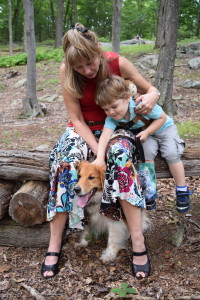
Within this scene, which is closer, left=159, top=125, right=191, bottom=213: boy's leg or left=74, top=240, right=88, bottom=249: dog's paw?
left=159, top=125, right=191, bottom=213: boy's leg

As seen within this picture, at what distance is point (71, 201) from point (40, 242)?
2.70ft

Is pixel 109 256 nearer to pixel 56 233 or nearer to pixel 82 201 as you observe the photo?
pixel 56 233

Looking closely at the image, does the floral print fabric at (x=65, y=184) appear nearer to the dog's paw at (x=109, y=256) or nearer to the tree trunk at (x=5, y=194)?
the dog's paw at (x=109, y=256)

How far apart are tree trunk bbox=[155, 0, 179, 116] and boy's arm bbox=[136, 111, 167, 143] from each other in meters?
4.22

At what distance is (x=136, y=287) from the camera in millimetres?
2480

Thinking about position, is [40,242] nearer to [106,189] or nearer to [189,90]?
[106,189]

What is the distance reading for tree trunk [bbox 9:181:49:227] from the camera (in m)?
2.87

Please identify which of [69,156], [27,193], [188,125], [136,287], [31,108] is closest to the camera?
[136,287]

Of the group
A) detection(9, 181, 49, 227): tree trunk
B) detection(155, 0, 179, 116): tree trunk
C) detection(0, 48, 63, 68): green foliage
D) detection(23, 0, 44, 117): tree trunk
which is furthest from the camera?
detection(0, 48, 63, 68): green foliage

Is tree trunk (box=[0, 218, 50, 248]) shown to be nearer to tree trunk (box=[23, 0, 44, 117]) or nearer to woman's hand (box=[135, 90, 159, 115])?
woman's hand (box=[135, 90, 159, 115])

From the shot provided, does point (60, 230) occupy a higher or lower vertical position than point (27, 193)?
lower

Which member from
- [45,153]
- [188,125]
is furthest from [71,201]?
[188,125]

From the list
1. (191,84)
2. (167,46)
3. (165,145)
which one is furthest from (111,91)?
(191,84)

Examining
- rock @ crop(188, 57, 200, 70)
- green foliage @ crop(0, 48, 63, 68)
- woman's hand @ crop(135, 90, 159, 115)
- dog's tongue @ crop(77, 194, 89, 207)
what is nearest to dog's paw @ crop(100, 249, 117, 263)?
dog's tongue @ crop(77, 194, 89, 207)
